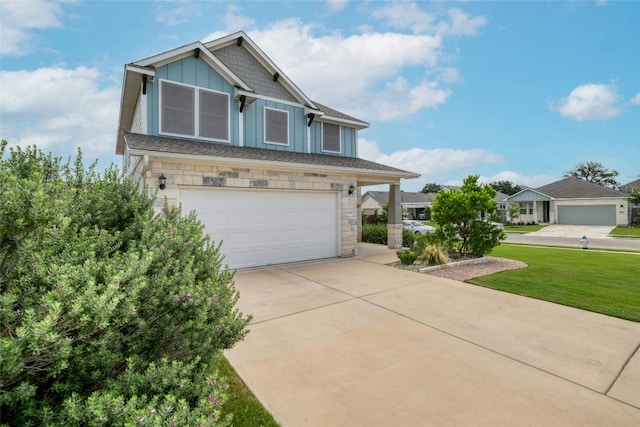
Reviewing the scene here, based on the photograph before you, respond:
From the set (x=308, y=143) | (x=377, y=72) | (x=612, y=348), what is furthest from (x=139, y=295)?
(x=377, y=72)

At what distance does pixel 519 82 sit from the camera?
16422 mm

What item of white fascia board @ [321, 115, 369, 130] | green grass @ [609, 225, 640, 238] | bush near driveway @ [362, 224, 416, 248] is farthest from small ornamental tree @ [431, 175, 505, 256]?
green grass @ [609, 225, 640, 238]

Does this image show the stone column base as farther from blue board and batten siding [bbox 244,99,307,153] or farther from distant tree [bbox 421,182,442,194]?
distant tree [bbox 421,182,442,194]

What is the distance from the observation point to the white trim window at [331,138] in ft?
42.9

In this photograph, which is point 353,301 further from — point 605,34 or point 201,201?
Answer: point 605,34

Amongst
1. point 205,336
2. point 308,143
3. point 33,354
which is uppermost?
point 308,143

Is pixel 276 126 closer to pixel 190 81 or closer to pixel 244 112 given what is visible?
pixel 244 112

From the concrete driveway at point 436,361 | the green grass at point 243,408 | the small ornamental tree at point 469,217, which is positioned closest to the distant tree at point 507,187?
the small ornamental tree at point 469,217

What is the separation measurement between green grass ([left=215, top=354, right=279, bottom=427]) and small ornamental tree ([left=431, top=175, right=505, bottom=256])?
8.95 meters

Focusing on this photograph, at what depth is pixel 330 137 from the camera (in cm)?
1330

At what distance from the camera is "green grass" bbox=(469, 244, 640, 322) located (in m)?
5.91

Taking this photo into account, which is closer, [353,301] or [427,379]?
[427,379]

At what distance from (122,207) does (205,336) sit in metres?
1.62

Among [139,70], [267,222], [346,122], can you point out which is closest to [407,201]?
[346,122]
